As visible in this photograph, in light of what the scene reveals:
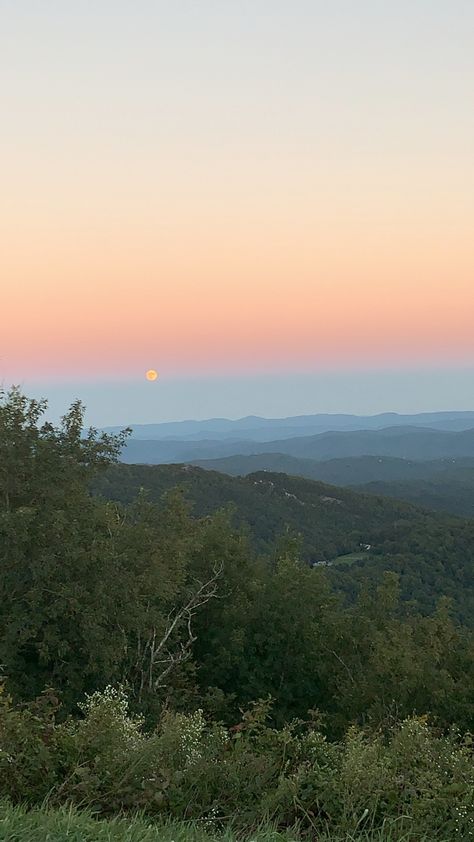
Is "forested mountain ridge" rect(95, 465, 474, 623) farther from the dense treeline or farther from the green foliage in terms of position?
the green foliage

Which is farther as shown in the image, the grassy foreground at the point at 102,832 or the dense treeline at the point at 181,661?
the dense treeline at the point at 181,661

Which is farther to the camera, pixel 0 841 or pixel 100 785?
pixel 100 785

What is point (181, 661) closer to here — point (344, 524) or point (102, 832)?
point (102, 832)

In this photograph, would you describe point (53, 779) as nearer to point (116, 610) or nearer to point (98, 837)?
point (98, 837)

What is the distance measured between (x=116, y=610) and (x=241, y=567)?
9259mm

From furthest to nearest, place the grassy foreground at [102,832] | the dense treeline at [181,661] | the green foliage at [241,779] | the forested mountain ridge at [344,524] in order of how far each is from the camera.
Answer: the forested mountain ridge at [344,524] < the dense treeline at [181,661] < the green foliage at [241,779] < the grassy foreground at [102,832]

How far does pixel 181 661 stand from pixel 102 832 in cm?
1454

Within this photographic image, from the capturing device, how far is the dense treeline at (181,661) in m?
6.45

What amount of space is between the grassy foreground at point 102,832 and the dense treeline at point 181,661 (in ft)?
2.14

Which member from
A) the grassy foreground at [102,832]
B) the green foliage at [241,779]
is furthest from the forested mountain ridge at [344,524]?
the grassy foreground at [102,832]

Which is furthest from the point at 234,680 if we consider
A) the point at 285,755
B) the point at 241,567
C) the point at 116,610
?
the point at 285,755

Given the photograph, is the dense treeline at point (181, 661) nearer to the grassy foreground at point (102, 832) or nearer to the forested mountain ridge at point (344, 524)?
the grassy foreground at point (102, 832)

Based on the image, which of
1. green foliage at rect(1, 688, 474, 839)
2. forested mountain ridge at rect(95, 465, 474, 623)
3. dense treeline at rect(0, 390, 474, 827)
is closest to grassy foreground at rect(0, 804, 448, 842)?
green foliage at rect(1, 688, 474, 839)

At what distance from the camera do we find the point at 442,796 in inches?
243
